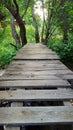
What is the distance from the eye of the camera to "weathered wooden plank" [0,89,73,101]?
221cm

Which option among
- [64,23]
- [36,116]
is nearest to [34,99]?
[36,116]

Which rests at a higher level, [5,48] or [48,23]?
[48,23]

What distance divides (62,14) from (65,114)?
12.6 metres

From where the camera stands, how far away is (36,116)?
1.78m

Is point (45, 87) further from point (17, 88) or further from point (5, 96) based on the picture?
point (5, 96)

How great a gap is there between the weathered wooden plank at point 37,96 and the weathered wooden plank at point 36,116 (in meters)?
0.27

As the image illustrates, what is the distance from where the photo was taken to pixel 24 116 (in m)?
1.78

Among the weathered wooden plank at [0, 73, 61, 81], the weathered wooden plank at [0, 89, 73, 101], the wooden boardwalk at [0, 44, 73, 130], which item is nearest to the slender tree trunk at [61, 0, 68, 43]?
the weathered wooden plank at [0, 73, 61, 81]

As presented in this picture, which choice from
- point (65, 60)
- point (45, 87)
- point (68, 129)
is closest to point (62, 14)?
point (65, 60)

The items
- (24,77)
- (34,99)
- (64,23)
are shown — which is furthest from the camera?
(64,23)

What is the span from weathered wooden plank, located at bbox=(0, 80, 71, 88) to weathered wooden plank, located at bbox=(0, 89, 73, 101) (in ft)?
0.87

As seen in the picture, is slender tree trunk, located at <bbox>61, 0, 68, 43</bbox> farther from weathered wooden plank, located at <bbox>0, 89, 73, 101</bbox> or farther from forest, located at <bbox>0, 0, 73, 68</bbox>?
weathered wooden plank, located at <bbox>0, 89, 73, 101</bbox>

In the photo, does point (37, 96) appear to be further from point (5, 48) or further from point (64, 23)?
point (5, 48)

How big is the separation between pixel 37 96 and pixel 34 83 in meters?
0.59
